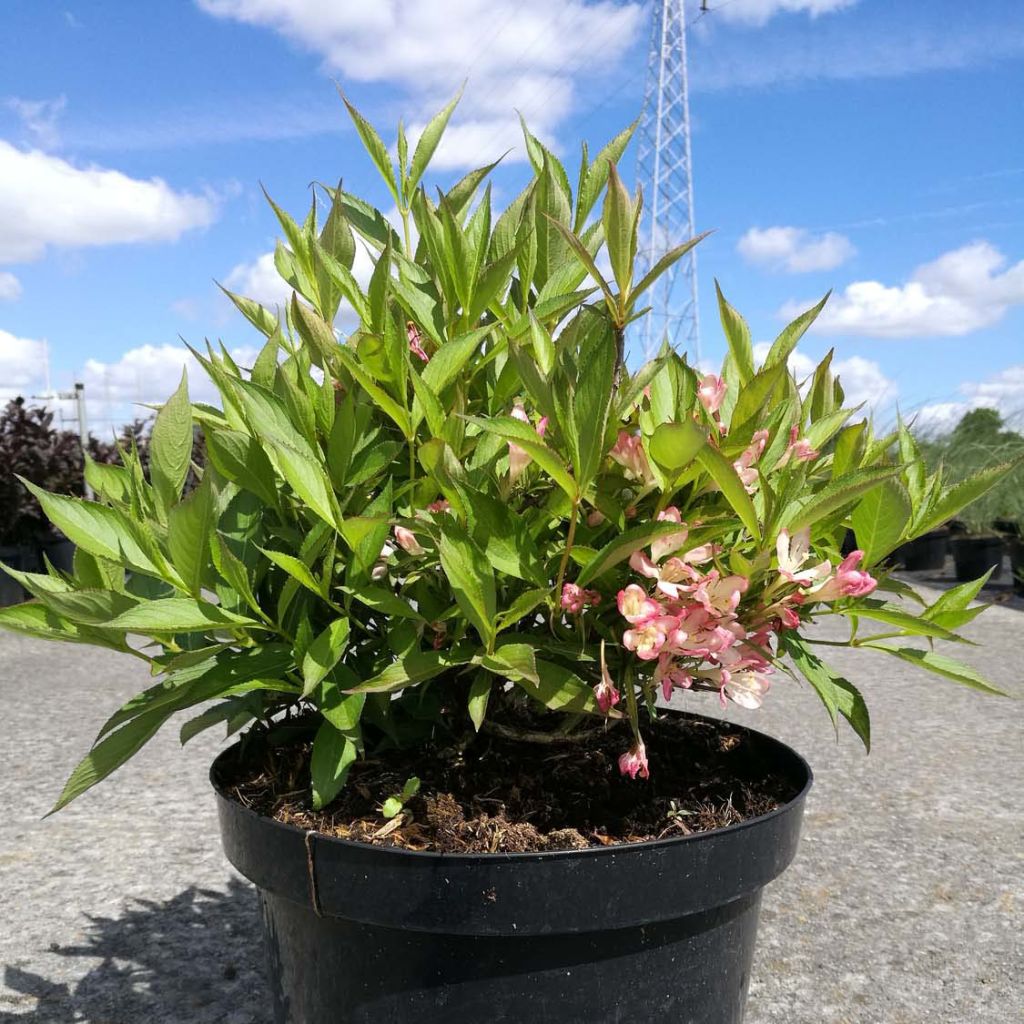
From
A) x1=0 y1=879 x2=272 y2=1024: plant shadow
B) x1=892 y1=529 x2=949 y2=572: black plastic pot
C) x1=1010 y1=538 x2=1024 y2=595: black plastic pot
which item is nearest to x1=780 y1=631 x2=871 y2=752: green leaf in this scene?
x1=0 y1=879 x2=272 y2=1024: plant shadow

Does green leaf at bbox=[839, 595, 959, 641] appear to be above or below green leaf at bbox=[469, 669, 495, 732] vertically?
above

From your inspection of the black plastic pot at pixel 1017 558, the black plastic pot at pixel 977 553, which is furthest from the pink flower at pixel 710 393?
the black plastic pot at pixel 977 553

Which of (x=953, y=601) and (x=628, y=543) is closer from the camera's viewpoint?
(x=628, y=543)

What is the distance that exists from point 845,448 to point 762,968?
4.70 ft

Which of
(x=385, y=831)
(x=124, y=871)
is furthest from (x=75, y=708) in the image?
(x=385, y=831)

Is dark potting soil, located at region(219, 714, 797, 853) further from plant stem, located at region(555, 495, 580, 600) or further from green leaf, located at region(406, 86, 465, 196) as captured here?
green leaf, located at region(406, 86, 465, 196)

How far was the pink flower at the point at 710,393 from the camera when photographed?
3.80 feet

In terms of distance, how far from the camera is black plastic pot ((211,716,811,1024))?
1134 millimetres

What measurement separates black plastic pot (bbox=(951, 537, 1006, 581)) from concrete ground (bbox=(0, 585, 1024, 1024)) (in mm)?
5308

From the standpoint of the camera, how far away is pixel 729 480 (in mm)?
995

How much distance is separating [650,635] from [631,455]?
7.9 inches

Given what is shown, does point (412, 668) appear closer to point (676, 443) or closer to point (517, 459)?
point (517, 459)

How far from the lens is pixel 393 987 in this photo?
1.23m

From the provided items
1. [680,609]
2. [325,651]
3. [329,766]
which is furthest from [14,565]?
[680,609]
